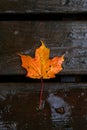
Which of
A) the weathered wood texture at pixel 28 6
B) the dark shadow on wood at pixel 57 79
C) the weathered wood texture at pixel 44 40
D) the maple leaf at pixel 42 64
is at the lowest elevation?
the dark shadow on wood at pixel 57 79

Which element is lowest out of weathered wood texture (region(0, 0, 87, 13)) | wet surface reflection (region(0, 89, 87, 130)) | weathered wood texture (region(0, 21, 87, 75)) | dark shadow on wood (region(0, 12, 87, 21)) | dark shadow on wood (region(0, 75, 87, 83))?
wet surface reflection (region(0, 89, 87, 130))

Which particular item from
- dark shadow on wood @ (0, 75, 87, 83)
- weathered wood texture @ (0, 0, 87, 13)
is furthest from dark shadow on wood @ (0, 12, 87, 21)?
dark shadow on wood @ (0, 75, 87, 83)

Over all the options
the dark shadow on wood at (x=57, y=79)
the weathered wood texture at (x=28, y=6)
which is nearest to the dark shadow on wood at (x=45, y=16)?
the weathered wood texture at (x=28, y=6)

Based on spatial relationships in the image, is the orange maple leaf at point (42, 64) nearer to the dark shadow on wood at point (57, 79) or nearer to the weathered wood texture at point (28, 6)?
the dark shadow on wood at point (57, 79)

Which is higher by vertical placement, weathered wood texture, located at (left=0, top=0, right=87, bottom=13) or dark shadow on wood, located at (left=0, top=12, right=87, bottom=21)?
weathered wood texture, located at (left=0, top=0, right=87, bottom=13)

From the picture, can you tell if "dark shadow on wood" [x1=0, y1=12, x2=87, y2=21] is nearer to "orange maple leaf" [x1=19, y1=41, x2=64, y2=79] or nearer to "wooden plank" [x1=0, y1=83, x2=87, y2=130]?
"orange maple leaf" [x1=19, y1=41, x2=64, y2=79]

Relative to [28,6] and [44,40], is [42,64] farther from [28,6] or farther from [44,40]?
[28,6]

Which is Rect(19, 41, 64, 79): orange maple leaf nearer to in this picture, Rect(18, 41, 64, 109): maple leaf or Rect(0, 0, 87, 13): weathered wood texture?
Rect(18, 41, 64, 109): maple leaf
